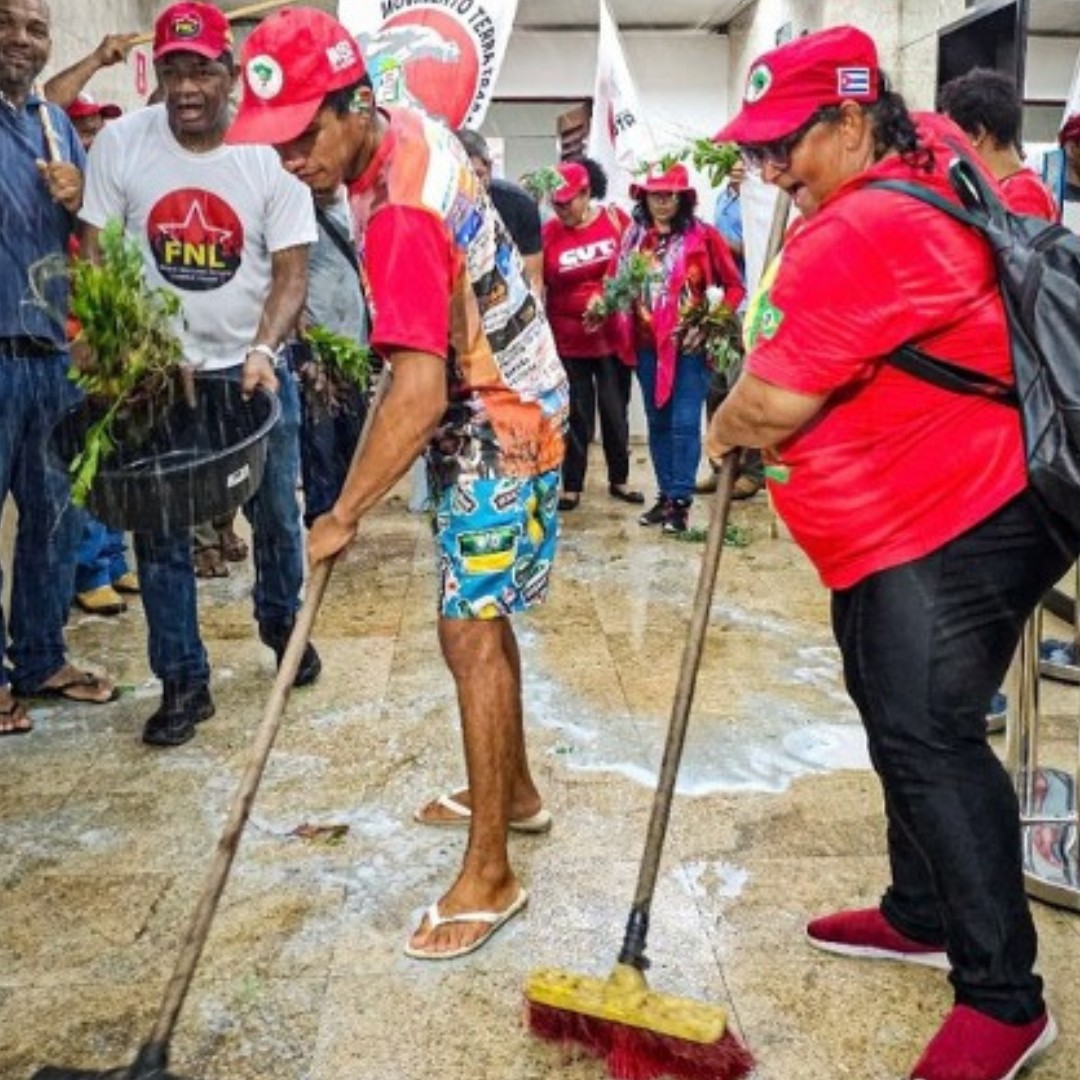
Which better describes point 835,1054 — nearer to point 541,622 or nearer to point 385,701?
point 385,701

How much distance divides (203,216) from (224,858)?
7.88 feet

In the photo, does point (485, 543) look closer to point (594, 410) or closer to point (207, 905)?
point (207, 905)

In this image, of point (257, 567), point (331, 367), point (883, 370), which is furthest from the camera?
point (331, 367)

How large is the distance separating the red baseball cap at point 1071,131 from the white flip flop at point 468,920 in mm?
3474

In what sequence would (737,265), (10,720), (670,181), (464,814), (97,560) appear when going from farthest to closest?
(737,265) < (670,181) < (97,560) < (10,720) < (464,814)

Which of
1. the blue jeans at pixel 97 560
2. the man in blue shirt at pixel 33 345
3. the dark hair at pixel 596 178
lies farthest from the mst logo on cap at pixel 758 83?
the dark hair at pixel 596 178

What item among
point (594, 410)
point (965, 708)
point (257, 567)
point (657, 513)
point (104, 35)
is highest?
point (104, 35)

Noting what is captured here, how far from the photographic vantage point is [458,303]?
2.77 metres

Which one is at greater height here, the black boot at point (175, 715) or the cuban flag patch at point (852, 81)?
the cuban flag patch at point (852, 81)

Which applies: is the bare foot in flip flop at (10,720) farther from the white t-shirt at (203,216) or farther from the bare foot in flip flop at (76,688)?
the white t-shirt at (203,216)

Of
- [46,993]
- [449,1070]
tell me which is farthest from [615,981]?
[46,993]

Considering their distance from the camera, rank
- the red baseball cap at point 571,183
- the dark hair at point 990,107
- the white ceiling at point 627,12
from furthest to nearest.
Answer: the white ceiling at point 627,12 < the red baseball cap at point 571,183 < the dark hair at point 990,107

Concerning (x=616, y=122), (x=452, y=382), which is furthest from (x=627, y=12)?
(x=452, y=382)

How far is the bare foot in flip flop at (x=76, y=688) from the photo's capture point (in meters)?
4.54
